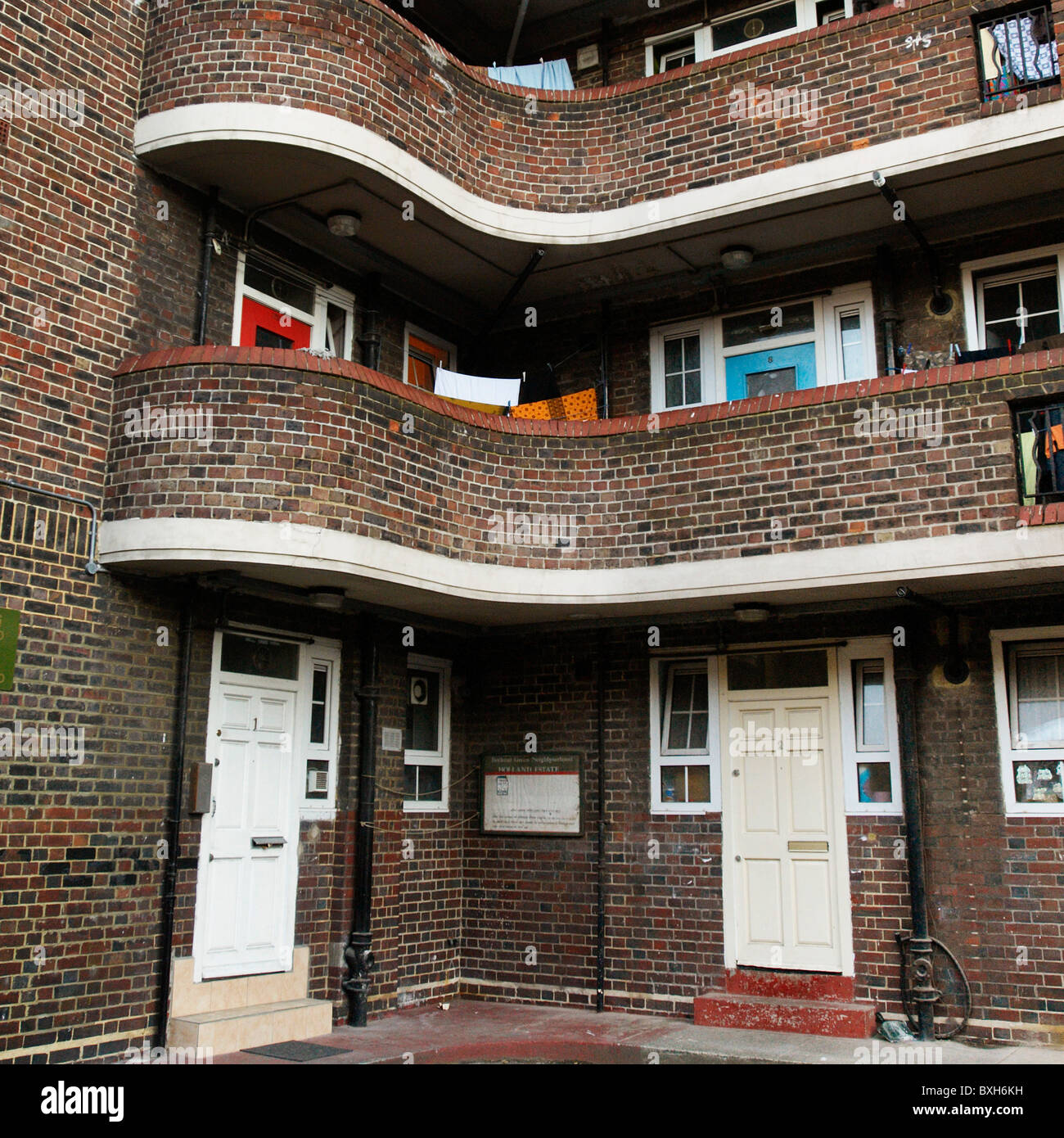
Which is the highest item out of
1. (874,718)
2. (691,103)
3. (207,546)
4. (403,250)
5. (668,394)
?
(691,103)

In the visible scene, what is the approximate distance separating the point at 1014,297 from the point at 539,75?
5.55 metres

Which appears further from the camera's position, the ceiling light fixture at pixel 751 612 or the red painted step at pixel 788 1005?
the ceiling light fixture at pixel 751 612

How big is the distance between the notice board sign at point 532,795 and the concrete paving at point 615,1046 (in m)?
1.92

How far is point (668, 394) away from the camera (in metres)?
12.0

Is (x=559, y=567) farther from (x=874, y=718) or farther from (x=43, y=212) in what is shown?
(x=43, y=212)

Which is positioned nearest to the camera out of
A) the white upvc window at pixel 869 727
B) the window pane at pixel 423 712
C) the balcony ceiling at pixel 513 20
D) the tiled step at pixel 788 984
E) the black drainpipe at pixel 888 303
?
the tiled step at pixel 788 984

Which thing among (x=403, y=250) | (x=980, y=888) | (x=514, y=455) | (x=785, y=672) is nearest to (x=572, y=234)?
(x=403, y=250)

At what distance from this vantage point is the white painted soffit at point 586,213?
30.2 ft

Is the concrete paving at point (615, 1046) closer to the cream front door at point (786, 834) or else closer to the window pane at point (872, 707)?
the cream front door at point (786, 834)

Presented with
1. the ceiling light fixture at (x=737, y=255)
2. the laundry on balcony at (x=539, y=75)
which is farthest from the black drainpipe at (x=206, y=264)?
the ceiling light fixture at (x=737, y=255)

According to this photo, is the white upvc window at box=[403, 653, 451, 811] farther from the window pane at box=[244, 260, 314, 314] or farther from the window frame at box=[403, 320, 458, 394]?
the window pane at box=[244, 260, 314, 314]

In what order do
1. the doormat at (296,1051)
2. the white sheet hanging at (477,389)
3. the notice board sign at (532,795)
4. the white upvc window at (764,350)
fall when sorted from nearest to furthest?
the doormat at (296,1051) < the white upvc window at (764,350) < the white sheet hanging at (477,389) < the notice board sign at (532,795)

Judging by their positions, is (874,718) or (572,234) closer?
(874,718)

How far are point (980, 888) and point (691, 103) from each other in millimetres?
7680
